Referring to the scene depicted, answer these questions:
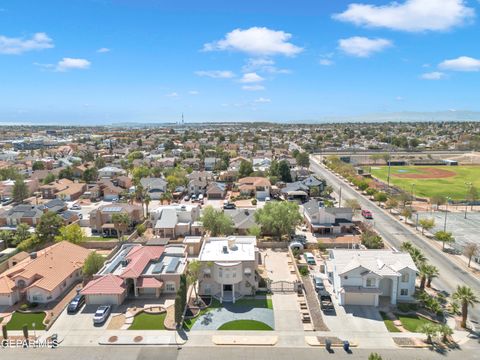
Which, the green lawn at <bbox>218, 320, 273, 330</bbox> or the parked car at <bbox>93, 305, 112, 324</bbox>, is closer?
the green lawn at <bbox>218, 320, 273, 330</bbox>

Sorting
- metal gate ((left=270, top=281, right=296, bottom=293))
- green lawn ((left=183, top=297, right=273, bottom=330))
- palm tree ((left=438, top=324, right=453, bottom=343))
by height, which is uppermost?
palm tree ((left=438, top=324, right=453, bottom=343))

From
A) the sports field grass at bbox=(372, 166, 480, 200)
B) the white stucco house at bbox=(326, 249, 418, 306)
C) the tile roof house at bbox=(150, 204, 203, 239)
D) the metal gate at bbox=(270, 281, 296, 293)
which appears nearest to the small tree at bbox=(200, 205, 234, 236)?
the tile roof house at bbox=(150, 204, 203, 239)

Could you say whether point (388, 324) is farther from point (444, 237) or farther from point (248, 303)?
point (444, 237)

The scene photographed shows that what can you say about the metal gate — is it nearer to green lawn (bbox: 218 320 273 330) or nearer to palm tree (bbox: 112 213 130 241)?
green lawn (bbox: 218 320 273 330)

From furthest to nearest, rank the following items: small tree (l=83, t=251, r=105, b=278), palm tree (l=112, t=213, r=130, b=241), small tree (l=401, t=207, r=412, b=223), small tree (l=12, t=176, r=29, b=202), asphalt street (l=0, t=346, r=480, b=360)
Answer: small tree (l=12, t=176, r=29, b=202), small tree (l=401, t=207, r=412, b=223), palm tree (l=112, t=213, r=130, b=241), small tree (l=83, t=251, r=105, b=278), asphalt street (l=0, t=346, r=480, b=360)

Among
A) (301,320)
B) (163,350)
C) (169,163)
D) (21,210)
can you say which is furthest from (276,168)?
(163,350)

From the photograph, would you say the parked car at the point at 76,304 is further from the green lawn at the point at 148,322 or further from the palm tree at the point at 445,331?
the palm tree at the point at 445,331
